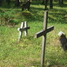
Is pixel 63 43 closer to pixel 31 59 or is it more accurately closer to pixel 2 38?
pixel 31 59

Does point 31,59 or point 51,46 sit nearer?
point 31,59

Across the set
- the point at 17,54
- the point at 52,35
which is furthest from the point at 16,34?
the point at 17,54

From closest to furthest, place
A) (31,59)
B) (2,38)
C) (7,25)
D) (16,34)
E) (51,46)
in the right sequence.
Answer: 1. (31,59)
2. (51,46)
3. (2,38)
4. (16,34)
5. (7,25)

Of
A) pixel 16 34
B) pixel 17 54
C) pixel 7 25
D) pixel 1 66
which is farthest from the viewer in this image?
pixel 7 25

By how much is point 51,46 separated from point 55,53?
957 millimetres

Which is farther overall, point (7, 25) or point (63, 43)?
point (7, 25)

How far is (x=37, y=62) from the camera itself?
8664 millimetres

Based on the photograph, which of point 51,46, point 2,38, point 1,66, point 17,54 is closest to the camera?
point 1,66

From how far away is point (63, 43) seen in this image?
427 inches

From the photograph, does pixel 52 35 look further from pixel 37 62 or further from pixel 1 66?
pixel 1 66

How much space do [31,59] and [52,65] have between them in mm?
1132

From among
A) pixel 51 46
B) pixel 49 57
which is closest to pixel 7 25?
pixel 51 46

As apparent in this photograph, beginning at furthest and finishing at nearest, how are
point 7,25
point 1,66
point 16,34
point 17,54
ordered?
1. point 7,25
2. point 16,34
3. point 17,54
4. point 1,66

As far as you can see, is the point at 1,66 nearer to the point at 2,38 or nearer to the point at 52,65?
the point at 52,65
